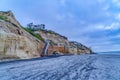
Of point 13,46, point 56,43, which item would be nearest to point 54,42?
point 56,43

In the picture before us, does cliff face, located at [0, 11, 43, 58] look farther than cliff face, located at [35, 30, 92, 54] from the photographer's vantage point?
No

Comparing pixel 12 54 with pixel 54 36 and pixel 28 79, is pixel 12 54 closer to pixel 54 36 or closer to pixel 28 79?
pixel 28 79

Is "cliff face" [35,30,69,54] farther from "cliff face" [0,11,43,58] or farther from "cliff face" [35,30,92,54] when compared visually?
"cliff face" [0,11,43,58]

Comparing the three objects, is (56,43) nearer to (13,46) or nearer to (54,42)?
(54,42)

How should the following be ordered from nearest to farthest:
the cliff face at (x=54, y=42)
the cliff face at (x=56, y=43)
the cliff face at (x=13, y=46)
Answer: the cliff face at (x=13, y=46), the cliff face at (x=54, y=42), the cliff face at (x=56, y=43)

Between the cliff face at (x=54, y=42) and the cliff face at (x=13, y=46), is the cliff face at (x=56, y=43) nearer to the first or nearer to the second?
the cliff face at (x=54, y=42)

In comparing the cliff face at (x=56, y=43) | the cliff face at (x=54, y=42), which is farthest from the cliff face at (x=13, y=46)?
the cliff face at (x=56, y=43)

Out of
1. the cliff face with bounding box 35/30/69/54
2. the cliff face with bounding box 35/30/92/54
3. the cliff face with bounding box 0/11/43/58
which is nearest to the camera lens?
the cliff face with bounding box 0/11/43/58

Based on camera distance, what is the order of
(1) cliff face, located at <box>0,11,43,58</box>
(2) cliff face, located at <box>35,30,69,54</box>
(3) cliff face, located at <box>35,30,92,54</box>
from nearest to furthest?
(1) cliff face, located at <box>0,11,43,58</box>, (2) cliff face, located at <box>35,30,69,54</box>, (3) cliff face, located at <box>35,30,92,54</box>

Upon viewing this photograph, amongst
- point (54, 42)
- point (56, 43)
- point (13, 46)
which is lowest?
point (13, 46)

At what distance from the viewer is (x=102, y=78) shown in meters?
17.0

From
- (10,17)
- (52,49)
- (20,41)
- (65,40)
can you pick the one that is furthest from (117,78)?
(65,40)

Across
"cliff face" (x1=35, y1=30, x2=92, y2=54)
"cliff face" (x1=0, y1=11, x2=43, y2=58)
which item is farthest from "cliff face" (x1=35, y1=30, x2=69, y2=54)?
"cliff face" (x1=0, y1=11, x2=43, y2=58)

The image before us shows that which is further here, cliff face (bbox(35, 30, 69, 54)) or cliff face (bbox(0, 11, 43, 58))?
cliff face (bbox(35, 30, 69, 54))
